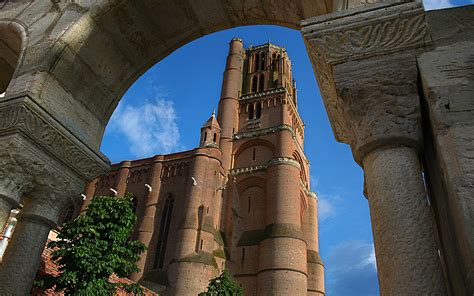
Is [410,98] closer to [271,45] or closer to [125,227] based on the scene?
[125,227]

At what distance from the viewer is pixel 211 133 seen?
27828 millimetres

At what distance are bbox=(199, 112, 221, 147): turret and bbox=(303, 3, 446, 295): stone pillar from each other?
24603 millimetres

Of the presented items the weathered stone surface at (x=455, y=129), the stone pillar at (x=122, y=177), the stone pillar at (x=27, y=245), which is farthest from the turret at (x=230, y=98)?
the weathered stone surface at (x=455, y=129)

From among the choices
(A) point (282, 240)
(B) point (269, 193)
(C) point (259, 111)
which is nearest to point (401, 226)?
(A) point (282, 240)

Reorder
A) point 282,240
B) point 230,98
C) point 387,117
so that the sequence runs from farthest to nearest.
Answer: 1. point 230,98
2. point 282,240
3. point 387,117

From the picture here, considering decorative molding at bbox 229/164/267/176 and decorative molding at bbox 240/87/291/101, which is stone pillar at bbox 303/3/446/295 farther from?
decorative molding at bbox 240/87/291/101

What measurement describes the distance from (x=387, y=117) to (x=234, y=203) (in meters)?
24.5

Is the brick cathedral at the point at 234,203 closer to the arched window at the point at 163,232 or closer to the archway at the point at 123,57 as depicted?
the arched window at the point at 163,232

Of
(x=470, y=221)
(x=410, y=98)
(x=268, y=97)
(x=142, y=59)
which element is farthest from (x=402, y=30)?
(x=268, y=97)

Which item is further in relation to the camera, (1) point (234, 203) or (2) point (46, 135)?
(1) point (234, 203)

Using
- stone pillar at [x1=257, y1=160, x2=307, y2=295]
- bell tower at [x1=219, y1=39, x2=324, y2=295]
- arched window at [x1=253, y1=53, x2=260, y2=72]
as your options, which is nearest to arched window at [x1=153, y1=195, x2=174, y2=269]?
bell tower at [x1=219, y1=39, x2=324, y2=295]

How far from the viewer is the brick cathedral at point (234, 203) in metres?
21.5

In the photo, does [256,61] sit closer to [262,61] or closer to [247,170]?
[262,61]

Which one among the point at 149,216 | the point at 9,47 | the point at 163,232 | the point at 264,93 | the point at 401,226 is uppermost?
the point at 264,93
